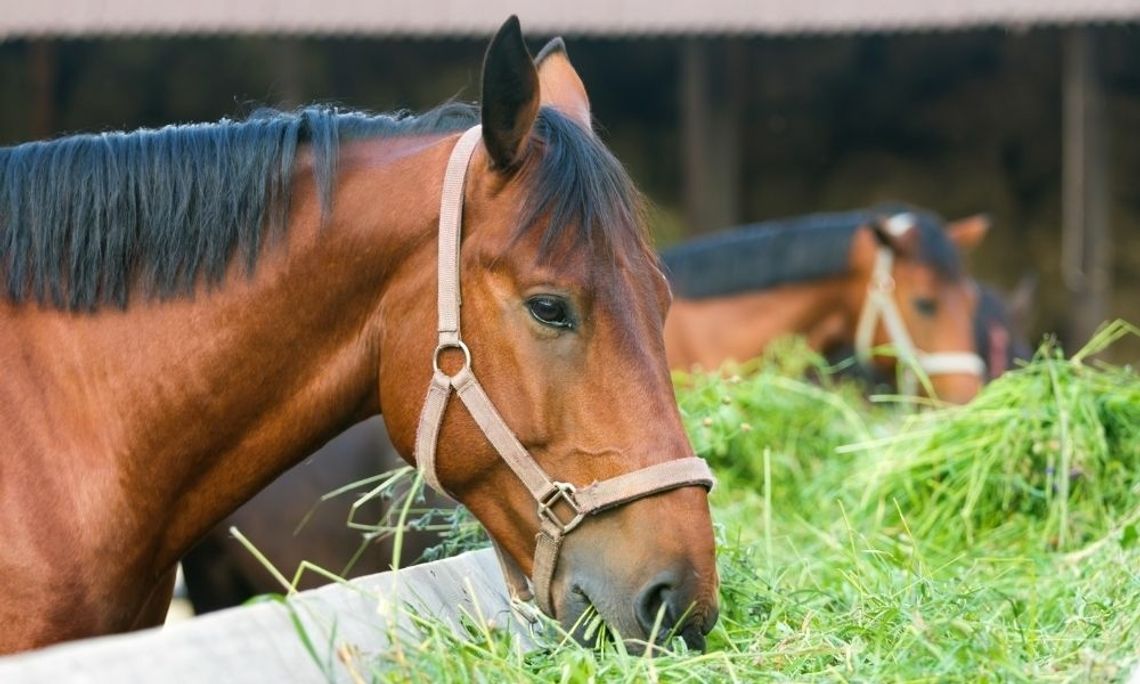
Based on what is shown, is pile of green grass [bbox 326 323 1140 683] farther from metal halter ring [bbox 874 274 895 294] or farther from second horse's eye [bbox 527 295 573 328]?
metal halter ring [bbox 874 274 895 294]

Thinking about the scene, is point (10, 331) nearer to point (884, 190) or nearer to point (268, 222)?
point (268, 222)

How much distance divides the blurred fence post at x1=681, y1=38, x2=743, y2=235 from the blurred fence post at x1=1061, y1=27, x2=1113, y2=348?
7.81ft

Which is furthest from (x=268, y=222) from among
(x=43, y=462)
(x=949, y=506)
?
(x=949, y=506)

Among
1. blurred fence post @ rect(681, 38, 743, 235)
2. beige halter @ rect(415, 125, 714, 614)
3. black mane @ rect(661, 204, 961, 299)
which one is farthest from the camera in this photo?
blurred fence post @ rect(681, 38, 743, 235)

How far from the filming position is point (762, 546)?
3.40 metres

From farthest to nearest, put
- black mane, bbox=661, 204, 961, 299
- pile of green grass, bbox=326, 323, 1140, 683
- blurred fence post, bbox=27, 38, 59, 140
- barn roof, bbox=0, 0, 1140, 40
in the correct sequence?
blurred fence post, bbox=27, 38, 59, 140 → barn roof, bbox=0, 0, 1140, 40 → black mane, bbox=661, 204, 961, 299 → pile of green grass, bbox=326, 323, 1140, 683

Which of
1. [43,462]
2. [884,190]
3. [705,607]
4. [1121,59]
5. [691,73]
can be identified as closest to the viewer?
[705,607]

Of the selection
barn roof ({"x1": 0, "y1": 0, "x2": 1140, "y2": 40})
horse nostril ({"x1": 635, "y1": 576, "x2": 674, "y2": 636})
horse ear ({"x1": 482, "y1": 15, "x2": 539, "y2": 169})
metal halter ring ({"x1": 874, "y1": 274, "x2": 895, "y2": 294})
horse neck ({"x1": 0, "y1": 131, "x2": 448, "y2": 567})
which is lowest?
metal halter ring ({"x1": 874, "y1": 274, "x2": 895, "y2": 294})

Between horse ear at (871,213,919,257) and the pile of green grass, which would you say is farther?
horse ear at (871,213,919,257)

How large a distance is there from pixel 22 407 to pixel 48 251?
0.95ft

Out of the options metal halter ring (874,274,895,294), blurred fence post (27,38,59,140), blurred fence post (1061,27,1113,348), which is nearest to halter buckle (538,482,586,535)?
metal halter ring (874,274,895,294)

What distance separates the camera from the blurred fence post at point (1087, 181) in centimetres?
917

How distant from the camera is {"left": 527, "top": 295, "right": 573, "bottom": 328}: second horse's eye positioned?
2350 millimetres

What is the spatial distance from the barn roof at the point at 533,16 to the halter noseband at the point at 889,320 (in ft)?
6.49
